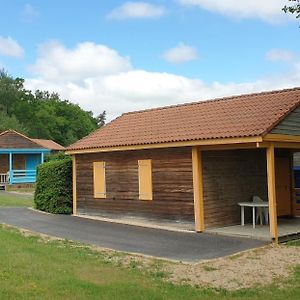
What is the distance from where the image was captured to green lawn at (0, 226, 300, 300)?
25.5 feet

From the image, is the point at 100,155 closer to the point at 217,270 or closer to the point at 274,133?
the point at 274,133

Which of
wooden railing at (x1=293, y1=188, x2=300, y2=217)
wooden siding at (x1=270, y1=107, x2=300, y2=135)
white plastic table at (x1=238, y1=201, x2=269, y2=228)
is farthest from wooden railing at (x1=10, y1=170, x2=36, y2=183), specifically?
wooden siding at (x1=270, y1=107, x2=300, y2=135)

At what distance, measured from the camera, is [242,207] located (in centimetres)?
1586

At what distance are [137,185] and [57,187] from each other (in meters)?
4.32

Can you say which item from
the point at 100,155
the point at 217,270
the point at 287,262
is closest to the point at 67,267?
the point at 217,270

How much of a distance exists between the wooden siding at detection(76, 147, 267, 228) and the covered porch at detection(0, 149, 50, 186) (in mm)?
20925

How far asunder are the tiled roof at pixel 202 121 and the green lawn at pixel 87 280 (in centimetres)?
500

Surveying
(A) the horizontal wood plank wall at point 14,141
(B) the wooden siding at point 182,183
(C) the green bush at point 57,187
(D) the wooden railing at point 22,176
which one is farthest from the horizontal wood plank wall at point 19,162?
(B) the wooden siding at point 182,183

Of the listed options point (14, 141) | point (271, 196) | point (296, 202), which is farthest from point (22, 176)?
point (271, 196)

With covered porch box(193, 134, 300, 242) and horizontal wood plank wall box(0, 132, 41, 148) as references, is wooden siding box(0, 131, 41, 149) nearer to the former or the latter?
horizontal wood plank wall box(0, 132, 41, 148)

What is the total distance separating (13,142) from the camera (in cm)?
3944

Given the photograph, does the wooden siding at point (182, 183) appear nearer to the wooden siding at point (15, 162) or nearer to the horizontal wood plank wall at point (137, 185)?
the horizontal wood plank wall at point (137, 185)

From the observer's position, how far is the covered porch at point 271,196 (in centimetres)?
1348

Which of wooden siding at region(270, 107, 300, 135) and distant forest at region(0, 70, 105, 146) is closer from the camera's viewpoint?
wooden siding at region(270, 107, 300, 135)
